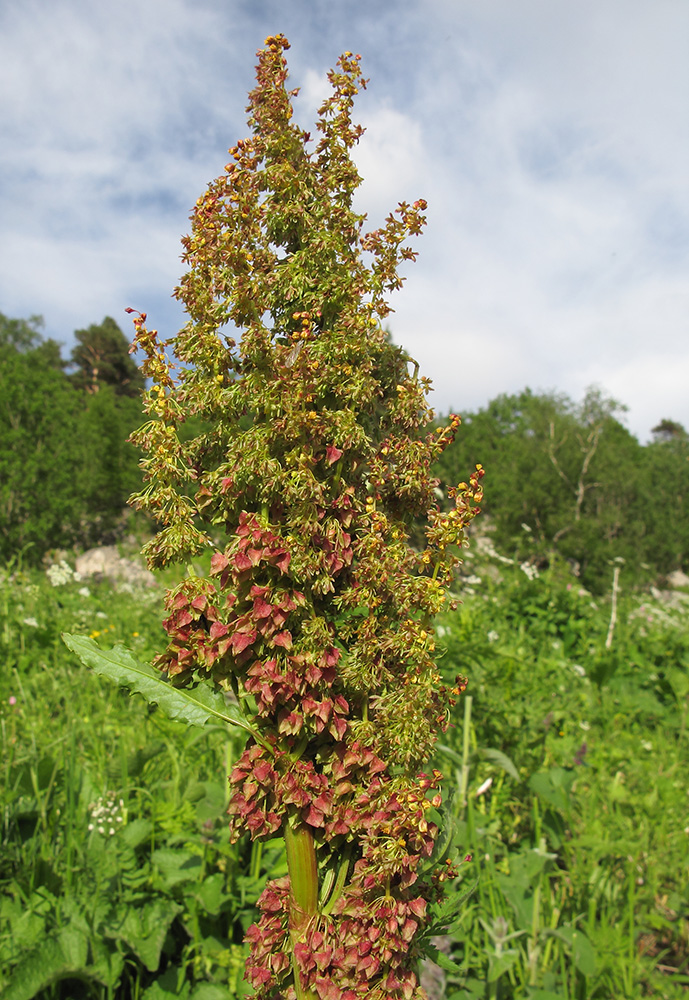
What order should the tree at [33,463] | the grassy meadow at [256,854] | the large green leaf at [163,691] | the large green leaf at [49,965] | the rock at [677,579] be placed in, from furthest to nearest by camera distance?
the rock at [677,579]
the tree at [33,463]
the grassy meadow at [256,854]
the large green leaf at [49,965]
the large green leaf at [163,691]

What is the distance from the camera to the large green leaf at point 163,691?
108 centimetres

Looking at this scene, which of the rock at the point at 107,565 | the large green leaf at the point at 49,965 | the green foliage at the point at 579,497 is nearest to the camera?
the large green leaf at the point at 49,965

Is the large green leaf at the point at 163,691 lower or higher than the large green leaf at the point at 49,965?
higher

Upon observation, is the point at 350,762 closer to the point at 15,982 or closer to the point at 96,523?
the point at 15,982

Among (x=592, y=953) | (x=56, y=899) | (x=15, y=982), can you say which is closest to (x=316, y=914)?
(x=15, y=982)

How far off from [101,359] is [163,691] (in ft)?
173

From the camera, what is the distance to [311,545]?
39.6 inches

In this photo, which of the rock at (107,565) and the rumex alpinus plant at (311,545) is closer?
the rumex alpinus plant at (311,545)

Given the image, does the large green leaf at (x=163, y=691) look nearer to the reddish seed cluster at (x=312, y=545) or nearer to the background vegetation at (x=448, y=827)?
the reddish seed cluster at (x=312, y=545)

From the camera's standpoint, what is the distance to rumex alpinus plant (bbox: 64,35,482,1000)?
960 millimetres

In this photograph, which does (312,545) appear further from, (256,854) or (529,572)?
(529,572)

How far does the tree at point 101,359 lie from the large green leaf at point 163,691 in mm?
50699

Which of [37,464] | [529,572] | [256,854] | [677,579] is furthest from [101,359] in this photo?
[256,854]

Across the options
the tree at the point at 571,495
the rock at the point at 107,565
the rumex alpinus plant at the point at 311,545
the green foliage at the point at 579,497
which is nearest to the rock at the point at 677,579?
the green foliage at the point at 579,497
